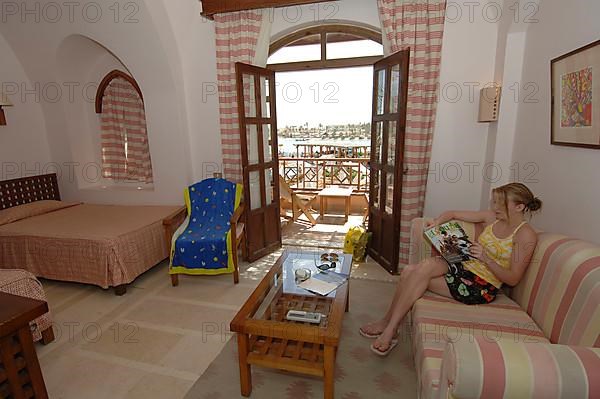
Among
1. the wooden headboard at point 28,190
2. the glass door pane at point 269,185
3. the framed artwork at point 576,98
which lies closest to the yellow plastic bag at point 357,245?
the glass door pane at point 269,185

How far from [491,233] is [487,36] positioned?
6.17 feet

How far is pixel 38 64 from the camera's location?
12.1 feet

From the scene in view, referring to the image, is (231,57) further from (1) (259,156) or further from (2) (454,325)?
(2) (454,325)

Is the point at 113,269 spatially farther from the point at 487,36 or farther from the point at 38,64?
the point at 487,36

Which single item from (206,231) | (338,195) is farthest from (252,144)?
(338,195)

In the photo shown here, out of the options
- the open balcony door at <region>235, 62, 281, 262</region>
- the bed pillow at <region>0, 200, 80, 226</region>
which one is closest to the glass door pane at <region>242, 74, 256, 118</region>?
the open balcony door at <region>235, 62, 281, 262</region>

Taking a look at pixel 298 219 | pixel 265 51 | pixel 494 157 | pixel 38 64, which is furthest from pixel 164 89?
pixel 494 157

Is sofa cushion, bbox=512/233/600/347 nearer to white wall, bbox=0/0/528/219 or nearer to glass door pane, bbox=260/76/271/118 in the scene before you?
white wall, bbox=0/0/528/219

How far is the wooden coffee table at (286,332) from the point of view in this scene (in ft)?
5.03

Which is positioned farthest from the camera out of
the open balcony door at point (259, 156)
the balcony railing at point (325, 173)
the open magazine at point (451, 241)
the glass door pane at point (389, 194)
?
the balcony railing at point (325, 173)

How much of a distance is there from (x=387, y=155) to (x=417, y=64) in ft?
2.66

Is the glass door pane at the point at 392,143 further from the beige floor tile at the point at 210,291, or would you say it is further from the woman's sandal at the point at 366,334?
the beige floor tile at the point at 210,291

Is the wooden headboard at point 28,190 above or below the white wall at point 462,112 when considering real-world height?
below

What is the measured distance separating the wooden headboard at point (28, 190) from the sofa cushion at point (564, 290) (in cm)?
464
